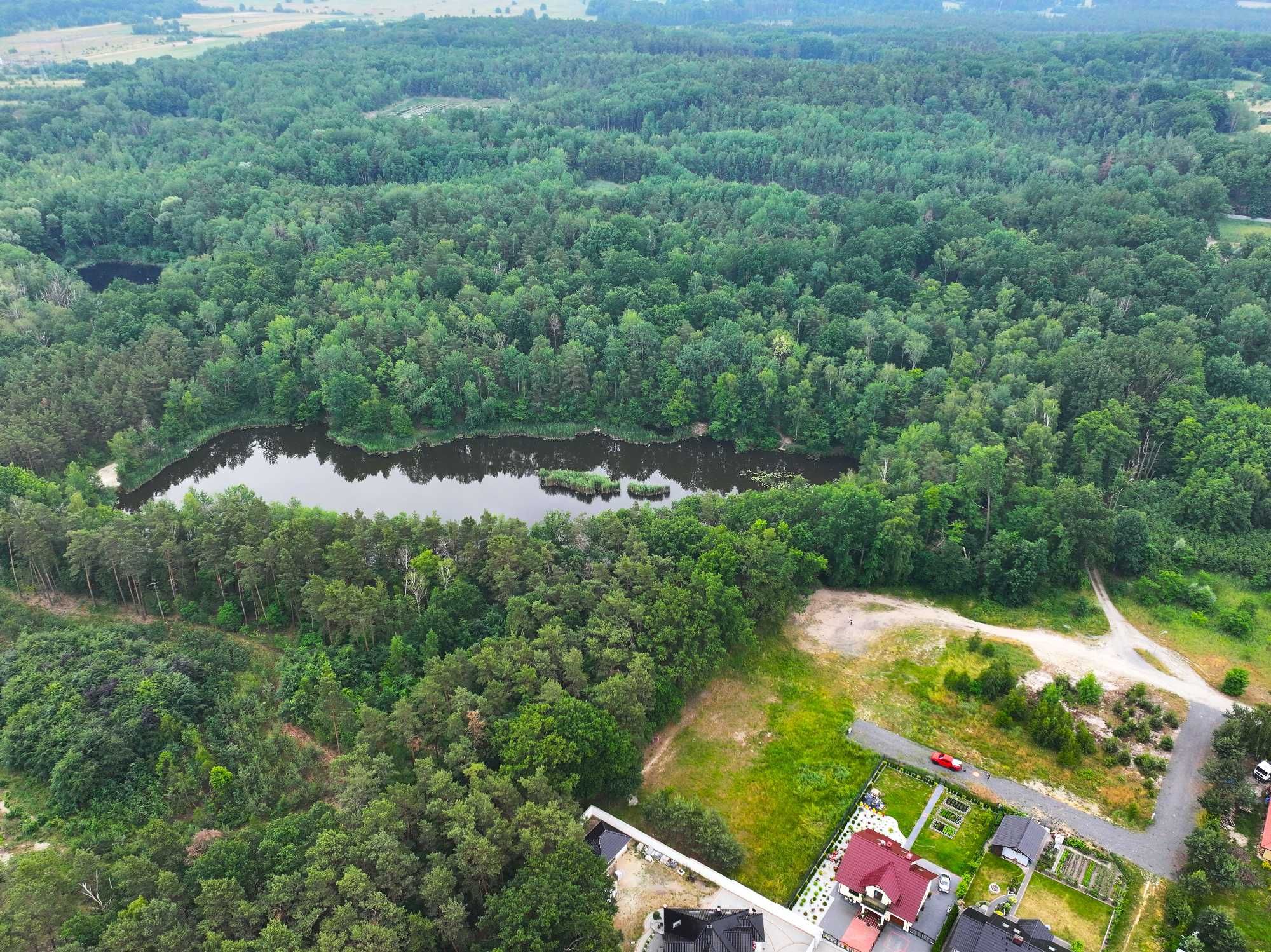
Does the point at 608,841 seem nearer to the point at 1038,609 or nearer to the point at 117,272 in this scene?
the point at 1038,609

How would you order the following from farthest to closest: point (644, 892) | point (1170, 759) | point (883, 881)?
point (1170, 759) < point (644, 892) < point (883, 881)

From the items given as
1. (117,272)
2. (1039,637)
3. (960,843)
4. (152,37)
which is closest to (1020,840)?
(960,843)

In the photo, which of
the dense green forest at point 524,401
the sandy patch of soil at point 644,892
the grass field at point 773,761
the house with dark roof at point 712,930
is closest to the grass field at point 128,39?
the dense green forest at point 524,401

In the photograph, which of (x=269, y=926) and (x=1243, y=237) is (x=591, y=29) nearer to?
(x=1243, y=237)

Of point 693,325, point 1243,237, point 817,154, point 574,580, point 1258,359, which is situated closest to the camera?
point 574,580

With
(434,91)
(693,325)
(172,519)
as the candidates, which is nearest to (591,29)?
(434,91)

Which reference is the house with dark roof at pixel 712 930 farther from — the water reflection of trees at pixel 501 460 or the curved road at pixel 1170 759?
the water reflection of trees at pixel 501 460
